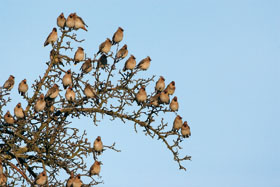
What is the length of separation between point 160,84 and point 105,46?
145 centimetres

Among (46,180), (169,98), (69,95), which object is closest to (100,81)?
(69,95)

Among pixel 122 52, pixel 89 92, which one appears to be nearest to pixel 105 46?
pixel 122 52

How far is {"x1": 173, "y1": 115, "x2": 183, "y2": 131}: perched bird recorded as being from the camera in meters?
11.9

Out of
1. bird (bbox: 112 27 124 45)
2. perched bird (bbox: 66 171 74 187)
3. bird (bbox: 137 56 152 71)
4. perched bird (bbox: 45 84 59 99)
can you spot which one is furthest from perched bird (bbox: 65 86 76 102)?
bird (bbox: 112 27 124 45)

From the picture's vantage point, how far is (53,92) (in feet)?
38.4

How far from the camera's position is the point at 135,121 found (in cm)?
1124

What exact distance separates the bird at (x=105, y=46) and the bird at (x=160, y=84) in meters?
1.30

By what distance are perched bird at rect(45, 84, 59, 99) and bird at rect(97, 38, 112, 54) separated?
160 centimetres

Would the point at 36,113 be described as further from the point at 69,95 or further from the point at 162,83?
the point at 162,83

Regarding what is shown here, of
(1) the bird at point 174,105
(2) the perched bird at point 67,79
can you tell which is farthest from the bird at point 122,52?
(1) the bird at point 174,105

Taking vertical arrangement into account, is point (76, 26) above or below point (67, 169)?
above

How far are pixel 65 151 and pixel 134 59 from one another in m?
2.62

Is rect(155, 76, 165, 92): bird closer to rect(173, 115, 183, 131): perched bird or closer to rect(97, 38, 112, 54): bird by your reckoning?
rect(173, 115, 183, 131): perched bird

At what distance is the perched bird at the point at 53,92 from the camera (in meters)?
11.6
